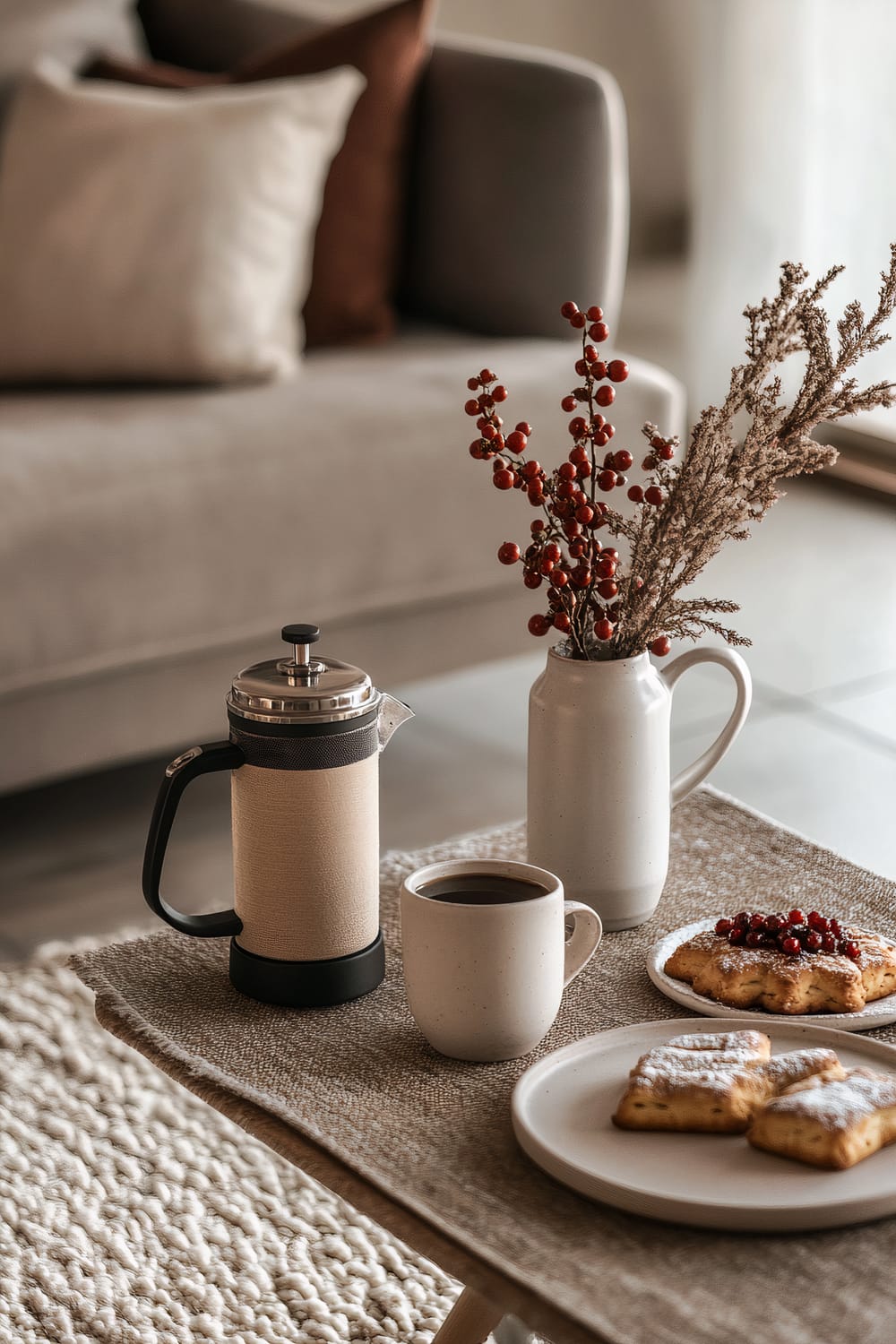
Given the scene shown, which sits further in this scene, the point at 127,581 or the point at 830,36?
the point at 830,36

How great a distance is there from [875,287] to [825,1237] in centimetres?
340

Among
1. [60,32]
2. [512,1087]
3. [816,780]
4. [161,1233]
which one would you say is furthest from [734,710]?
[60,32]

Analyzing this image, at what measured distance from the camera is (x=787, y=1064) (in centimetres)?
81

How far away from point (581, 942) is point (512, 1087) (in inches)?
4.4

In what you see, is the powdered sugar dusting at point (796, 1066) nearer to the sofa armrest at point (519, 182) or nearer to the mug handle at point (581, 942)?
the mug handle at point (581, 942)

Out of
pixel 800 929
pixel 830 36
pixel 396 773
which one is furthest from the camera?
pixel 830 36

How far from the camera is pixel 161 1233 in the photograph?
1.34m

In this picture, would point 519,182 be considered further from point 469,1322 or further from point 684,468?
point 469,1322

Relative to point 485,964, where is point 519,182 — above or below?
above

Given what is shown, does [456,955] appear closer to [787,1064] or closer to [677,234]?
[787,1064]

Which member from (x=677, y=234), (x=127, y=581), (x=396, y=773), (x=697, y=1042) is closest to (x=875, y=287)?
(x=677, y=234)

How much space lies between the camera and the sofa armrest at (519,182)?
2.24 metres

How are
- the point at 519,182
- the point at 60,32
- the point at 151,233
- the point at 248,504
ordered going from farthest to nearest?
the point at 60,32 < the point at 519,182 < the point at 151,233 < the point at 248,504

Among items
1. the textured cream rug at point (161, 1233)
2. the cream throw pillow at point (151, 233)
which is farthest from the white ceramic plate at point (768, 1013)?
the cream throw pillow at point (151, 233)
